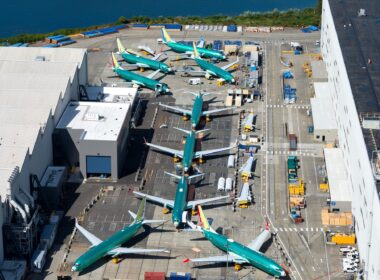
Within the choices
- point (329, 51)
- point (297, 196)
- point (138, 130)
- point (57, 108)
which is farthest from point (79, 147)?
point (329, 51)

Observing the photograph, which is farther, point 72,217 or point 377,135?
point 72,217

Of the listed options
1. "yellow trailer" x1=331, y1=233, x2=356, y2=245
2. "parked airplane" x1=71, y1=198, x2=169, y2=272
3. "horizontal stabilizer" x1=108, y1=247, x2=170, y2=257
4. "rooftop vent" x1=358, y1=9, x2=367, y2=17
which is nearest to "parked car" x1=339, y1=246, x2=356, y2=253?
"yellow trailer" x1=331, y1=233, x2=356, y2=245

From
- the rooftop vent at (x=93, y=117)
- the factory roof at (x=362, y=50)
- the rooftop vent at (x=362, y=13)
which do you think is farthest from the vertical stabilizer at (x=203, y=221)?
the rooftop vent at (x=362, y=13)

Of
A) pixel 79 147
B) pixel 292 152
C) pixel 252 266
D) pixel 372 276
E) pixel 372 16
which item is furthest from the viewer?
pixel 372 16

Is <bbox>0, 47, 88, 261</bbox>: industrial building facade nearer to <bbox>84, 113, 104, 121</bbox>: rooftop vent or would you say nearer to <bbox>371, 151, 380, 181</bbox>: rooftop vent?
<bbox>84, 113, 104, 121</bbox>: rooftop vent

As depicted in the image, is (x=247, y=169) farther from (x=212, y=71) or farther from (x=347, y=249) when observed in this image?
(x=212, y=71)

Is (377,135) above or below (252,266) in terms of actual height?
above

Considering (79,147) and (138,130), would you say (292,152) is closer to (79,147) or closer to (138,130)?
(138,130)
